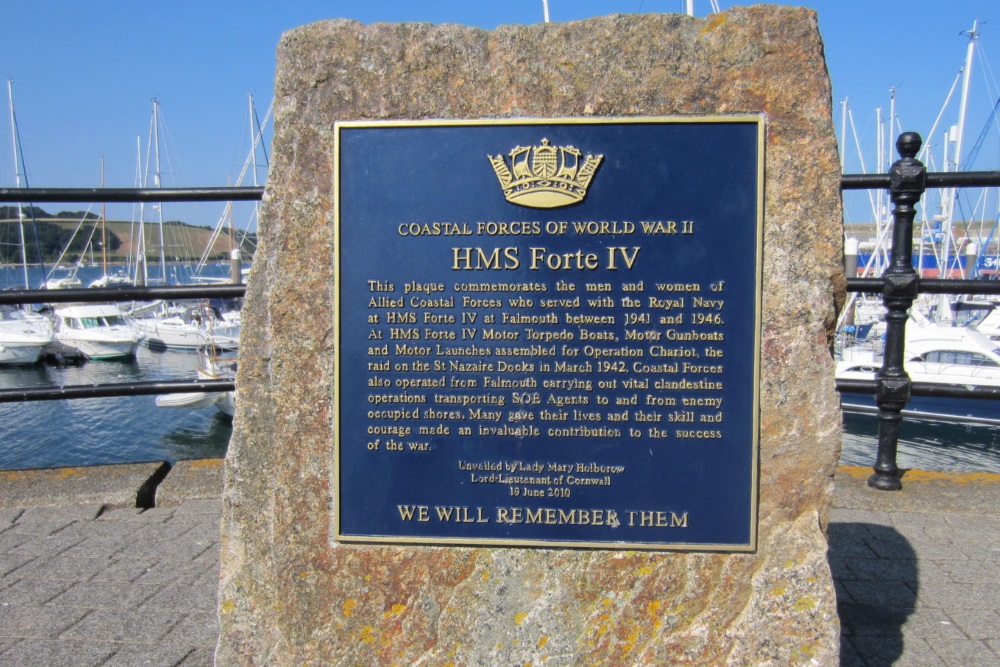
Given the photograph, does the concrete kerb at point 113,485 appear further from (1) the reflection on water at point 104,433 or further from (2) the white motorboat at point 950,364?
(2) the white motorboat at point 950,364

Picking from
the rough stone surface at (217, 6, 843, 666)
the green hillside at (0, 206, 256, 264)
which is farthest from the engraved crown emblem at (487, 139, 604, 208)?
the green hillside at (0, 206, 256, 264)

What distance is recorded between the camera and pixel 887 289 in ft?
13.6

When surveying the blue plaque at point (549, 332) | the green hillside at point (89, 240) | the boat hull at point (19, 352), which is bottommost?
the boat hull at point (19, 352)

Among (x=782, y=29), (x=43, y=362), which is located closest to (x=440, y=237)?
(x=782, y=29)

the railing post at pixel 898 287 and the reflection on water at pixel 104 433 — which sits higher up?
the railing post at pixel 898 287

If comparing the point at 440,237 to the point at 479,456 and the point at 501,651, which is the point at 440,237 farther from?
the point at 501,651

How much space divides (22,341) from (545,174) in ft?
97.2

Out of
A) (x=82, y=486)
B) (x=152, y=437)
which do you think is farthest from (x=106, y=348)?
(x=82, y=486)

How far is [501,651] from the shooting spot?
2701 millimetres

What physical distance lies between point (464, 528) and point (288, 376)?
850 mm

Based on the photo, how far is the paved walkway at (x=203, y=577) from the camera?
2967mm

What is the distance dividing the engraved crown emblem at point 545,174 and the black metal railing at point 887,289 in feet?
5.97

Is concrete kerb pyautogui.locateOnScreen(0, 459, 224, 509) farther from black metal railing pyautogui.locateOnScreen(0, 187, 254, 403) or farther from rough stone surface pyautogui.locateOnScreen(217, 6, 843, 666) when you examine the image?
rough stone surface pyautogui.locateOnScreen(217, 6, 843, 666)

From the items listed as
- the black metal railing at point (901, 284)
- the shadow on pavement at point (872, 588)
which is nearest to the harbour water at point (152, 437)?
the black metal railing at point (901, 284)
